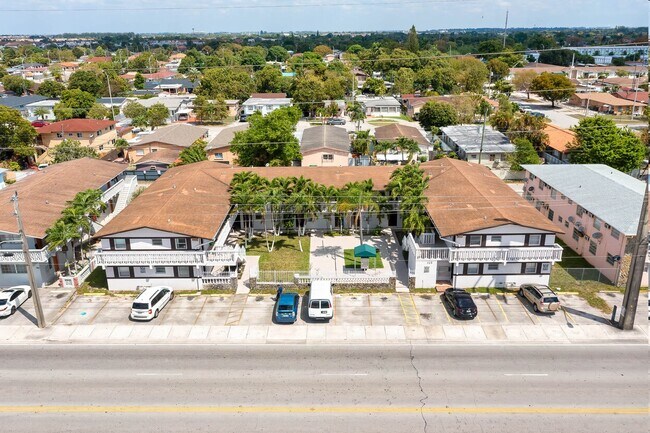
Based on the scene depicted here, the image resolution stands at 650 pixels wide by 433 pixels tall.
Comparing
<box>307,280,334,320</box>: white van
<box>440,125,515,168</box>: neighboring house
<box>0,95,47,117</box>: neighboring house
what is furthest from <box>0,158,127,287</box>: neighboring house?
<box>0,95,47,117</box>: neighboring house

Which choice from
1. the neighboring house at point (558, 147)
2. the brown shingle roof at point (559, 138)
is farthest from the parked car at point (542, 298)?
the brown shingle roof at point (559, 138)

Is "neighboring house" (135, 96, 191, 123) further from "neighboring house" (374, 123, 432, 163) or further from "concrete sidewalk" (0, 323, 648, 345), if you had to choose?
"concrete sidewalk" (0, 323, 648, 345)

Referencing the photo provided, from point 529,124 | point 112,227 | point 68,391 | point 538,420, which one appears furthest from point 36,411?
point 529,124

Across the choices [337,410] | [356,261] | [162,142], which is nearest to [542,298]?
[356,261]

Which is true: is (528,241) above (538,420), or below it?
above

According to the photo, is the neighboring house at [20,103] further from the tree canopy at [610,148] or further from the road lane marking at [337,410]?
the tree canopy at [610,148]

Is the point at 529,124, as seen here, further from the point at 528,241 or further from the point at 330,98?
the point at 330,98
